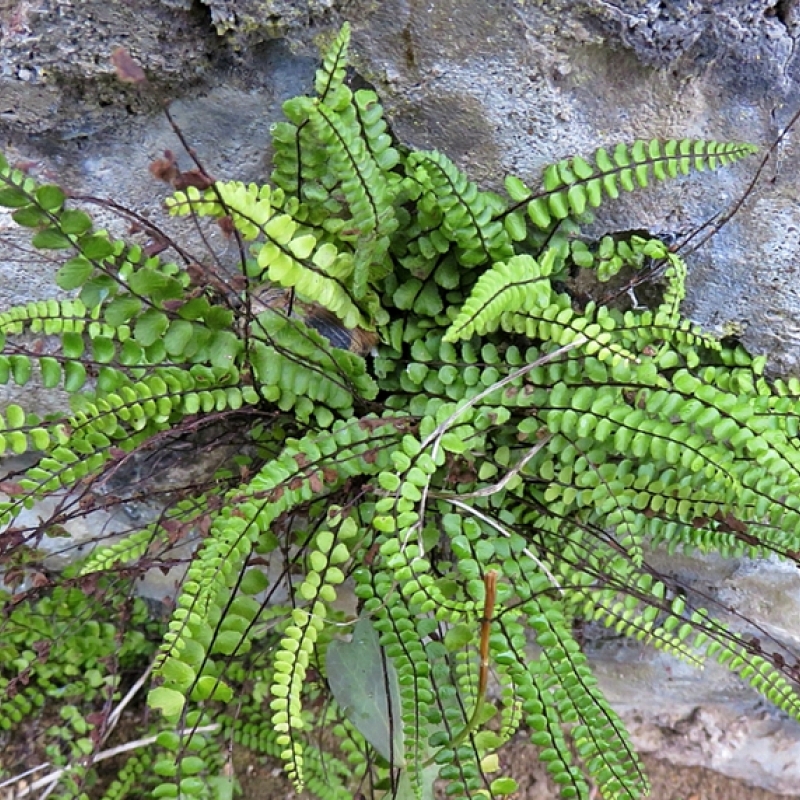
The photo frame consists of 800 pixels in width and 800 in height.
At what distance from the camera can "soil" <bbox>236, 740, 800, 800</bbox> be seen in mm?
2469

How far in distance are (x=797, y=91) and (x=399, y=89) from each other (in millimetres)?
908

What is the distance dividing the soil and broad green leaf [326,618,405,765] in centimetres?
115

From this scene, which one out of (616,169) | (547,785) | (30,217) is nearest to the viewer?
(30,217)

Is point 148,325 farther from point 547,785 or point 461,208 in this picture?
point 547,785

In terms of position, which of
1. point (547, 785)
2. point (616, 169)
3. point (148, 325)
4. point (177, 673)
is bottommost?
point (547, 785)

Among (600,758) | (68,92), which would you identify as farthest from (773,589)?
(68,92)

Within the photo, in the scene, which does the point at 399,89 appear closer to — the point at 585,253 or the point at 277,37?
the point at 277,37

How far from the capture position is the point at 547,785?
8.42ft

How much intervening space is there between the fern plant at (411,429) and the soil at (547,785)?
877 millimetres

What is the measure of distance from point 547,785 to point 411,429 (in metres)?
1.78

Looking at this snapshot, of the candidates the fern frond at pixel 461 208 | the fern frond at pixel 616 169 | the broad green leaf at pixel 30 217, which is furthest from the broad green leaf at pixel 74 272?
the fern frond at pixel 616 169

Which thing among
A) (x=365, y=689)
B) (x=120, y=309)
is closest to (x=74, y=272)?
(x=120, y=309)

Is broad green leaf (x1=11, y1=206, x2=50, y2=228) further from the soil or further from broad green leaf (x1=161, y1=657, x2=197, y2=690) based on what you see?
the soil

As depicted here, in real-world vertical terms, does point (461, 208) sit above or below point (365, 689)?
above
